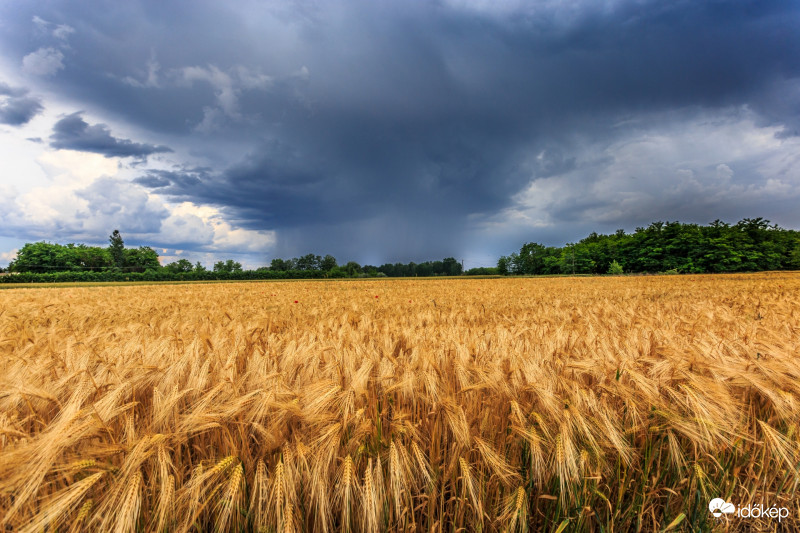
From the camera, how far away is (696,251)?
83062 mm

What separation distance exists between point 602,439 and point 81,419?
2.38 m

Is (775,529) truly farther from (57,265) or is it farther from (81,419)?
(57,265)

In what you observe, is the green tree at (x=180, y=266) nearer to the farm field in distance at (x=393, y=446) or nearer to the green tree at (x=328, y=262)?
the green tree at (x=328, y=262)

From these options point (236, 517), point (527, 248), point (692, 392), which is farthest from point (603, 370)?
point (527, 248)

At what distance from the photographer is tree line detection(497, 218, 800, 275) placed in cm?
8006

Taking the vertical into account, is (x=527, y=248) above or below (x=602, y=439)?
above

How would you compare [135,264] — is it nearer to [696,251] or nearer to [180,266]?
[180,266]

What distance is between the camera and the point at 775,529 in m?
1.66

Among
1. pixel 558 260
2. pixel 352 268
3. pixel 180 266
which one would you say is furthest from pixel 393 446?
pixel 180 266

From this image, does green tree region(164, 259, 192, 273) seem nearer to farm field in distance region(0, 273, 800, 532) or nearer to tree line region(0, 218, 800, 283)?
tree line region(0, 218, 800, 283)

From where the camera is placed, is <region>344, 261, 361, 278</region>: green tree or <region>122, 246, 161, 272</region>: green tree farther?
<region>122, 246, 161, 272</region>: green tree

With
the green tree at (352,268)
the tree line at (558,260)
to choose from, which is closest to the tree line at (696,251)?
the tree line at (558,260)

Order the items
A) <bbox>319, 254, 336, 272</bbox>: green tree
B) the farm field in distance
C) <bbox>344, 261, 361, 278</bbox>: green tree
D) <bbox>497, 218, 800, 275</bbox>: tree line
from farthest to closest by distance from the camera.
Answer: <bbox>319, 254, 336, 272</bbox>: green tree
<bbox>344, 261, 361, 278</bbox>: green tree
<bbox>497, 218, 800, 275</bbox>: tree line
the farm field in distance

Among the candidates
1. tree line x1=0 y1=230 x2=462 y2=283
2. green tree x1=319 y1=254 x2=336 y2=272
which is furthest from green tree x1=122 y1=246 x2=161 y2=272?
green tree x1=319 y1=254 x2=336 y2=272
